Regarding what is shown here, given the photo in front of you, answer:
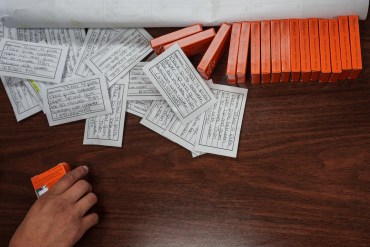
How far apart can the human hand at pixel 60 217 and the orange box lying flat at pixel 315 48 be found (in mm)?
567

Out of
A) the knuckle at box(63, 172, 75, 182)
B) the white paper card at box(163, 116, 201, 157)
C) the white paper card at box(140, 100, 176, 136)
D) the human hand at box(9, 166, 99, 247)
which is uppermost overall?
the white paper card at box(140, 100, 176, 136)

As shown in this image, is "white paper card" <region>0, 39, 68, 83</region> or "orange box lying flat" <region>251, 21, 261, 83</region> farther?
"white paper card" <region>0, 39, 68, 83</region>

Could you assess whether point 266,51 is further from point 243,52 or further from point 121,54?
point 121,54

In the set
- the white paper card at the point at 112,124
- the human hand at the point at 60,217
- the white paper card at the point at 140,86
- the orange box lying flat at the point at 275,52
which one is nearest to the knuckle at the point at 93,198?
the human hand at the point at 60,217

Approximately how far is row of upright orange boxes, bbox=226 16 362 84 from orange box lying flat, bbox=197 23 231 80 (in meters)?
0.02

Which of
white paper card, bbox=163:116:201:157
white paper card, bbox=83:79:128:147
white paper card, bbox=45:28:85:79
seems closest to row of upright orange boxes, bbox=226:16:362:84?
white paper card, bbox=163:116:201:157

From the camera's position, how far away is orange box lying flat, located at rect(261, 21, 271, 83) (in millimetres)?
863

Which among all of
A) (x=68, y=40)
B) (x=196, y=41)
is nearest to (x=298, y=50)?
(x=196, y=41)

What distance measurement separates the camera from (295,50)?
86cm

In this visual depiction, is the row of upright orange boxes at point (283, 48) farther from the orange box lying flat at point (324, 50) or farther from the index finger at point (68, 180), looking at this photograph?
the index finger at point (68, 180)

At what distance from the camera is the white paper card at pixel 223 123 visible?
0.89m

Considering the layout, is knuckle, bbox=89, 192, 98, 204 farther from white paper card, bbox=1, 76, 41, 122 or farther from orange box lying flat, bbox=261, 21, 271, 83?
orange box lying flat, bbox=261, 21, 271, 83

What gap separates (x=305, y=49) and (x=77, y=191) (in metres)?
0.60

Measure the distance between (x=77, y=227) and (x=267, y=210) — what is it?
1.38 feet
